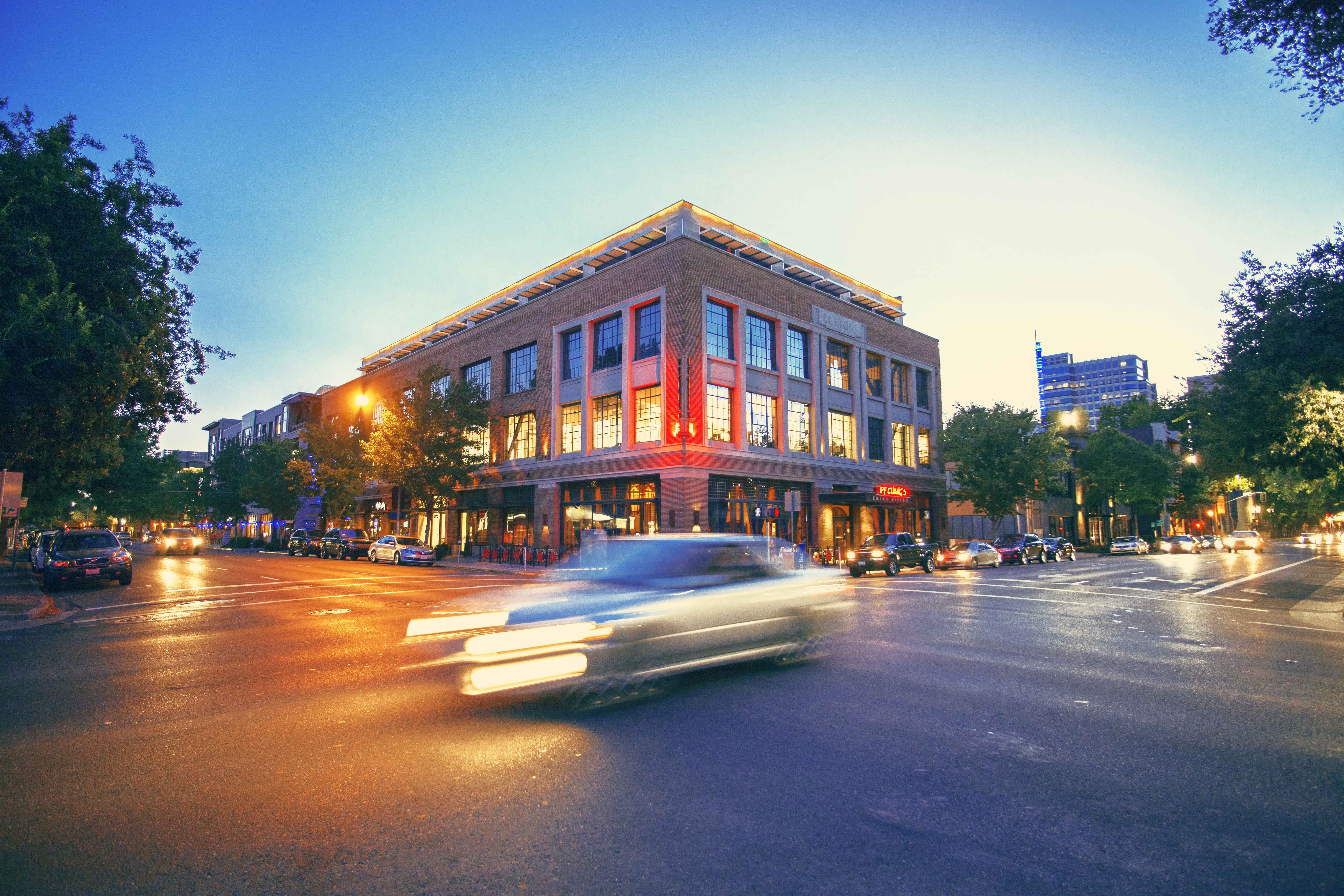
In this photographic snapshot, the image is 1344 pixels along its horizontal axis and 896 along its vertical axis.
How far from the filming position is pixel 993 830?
3822 mm

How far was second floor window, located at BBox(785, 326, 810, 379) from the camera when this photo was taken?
3528cm

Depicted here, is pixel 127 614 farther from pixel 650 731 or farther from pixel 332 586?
pixel 650 731

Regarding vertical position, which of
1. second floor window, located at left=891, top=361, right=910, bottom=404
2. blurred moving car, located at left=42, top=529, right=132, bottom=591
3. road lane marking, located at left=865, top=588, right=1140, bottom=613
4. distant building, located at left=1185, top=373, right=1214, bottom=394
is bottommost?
road lane marking, located at left=865, top=588, right=1140, bottom=613

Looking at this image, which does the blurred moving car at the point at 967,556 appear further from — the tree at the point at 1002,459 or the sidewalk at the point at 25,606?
the sidewalk at the point at 25,606

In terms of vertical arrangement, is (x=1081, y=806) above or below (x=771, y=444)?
below

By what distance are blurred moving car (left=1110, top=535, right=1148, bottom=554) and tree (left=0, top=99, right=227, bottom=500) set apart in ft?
186

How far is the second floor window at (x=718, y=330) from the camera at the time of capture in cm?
3128

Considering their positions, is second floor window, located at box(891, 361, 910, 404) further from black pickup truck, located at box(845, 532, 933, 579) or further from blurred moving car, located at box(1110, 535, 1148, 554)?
blurred moving car, located at box(1110, 535, 1148, 554)

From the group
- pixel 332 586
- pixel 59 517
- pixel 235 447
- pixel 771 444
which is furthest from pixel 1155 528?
pixel 59 517

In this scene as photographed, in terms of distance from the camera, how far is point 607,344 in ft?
113

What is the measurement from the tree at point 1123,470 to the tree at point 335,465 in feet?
188

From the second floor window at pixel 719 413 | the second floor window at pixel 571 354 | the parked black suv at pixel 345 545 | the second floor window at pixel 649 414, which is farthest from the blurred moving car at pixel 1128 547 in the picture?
the parked black suv at pixel 345 545


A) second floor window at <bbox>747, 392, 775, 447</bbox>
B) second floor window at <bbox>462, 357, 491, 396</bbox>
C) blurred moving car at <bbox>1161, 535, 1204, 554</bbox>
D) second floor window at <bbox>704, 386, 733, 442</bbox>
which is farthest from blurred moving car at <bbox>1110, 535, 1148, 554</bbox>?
second floor window at <bbox>462, 357, 491, 396</bbox>

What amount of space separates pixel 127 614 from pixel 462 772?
45.5ft
